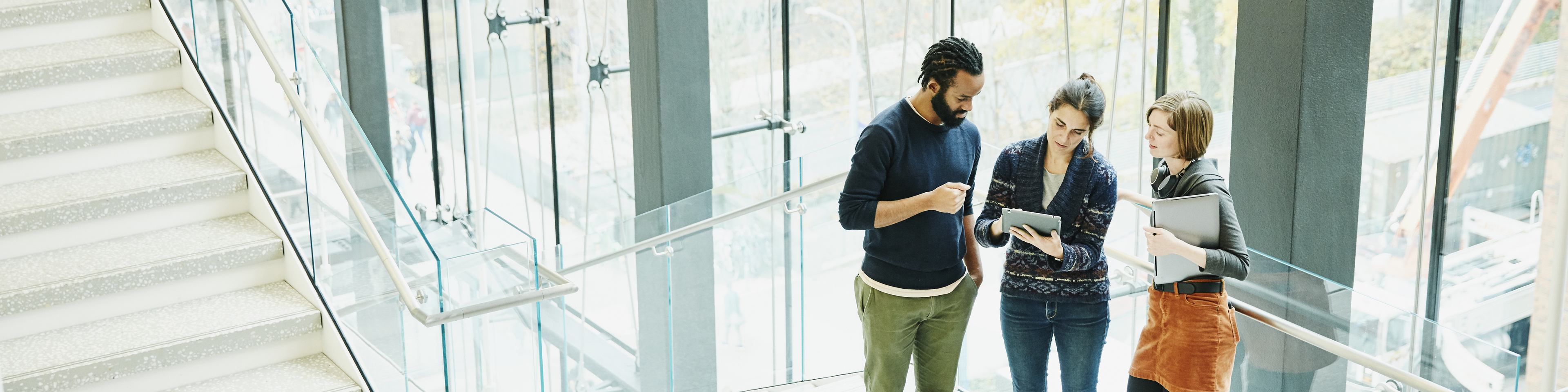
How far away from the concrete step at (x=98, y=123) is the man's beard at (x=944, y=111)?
256 centimetres

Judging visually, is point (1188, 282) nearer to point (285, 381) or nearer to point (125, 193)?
point (285, 381)

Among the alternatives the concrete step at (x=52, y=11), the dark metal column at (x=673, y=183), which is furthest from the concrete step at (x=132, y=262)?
the dark metal column at (x=673, y=183)

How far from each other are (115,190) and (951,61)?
8.61 ft

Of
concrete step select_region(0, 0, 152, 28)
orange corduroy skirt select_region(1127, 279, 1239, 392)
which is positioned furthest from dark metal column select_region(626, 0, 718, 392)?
concrete step select_region(0, 0, 152, 28)

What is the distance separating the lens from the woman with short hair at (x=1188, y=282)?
2713 millimetres

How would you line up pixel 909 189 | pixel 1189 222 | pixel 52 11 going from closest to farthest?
pixel 1189 222 < pixel 909 189 < pixel 52 11

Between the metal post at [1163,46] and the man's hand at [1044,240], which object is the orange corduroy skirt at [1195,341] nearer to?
the man's hand at [1044,240]

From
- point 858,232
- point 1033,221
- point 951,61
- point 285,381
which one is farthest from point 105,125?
point 1033,221

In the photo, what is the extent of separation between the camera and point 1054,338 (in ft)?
10.3

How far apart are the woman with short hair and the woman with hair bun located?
128 millimetres

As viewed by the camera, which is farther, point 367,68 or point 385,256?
point 367,68

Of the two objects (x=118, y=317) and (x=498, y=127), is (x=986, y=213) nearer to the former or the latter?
(x=118, y=317)

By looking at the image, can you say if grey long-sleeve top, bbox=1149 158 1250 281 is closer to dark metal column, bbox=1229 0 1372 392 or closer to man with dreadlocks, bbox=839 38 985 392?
dark metal column, bbox=1229 0 1372 392

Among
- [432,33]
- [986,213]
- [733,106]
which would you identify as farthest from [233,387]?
[432,33]
